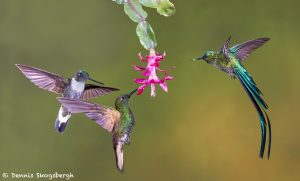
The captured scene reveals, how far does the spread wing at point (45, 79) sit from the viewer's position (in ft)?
5.21

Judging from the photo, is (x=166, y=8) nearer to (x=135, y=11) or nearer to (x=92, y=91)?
(x=135, y=11)

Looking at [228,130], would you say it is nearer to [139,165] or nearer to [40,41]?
[139,165]

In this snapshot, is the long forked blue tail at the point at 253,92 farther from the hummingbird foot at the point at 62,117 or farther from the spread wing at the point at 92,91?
the hummingbird foot at the point at 62,117

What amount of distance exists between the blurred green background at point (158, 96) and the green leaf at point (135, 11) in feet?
1.94

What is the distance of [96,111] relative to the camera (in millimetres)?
1520

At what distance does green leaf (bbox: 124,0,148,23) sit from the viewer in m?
1.54

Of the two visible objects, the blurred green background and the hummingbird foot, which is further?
the blurred green background

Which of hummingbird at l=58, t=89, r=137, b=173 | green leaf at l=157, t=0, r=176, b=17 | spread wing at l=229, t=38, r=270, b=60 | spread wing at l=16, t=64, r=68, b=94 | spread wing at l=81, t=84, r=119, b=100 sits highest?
green leaf at l=157, t=0, r=176, b=17

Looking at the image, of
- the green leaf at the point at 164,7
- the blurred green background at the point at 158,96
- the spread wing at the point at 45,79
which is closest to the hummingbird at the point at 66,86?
the spread wing at the point at 45,79

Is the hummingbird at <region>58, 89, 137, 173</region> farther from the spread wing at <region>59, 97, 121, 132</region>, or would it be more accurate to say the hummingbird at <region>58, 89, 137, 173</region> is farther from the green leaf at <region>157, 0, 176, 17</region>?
the green leaf at <region>157, 0, 176, 17</region>

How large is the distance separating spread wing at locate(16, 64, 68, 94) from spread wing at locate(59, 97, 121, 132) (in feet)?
0.64

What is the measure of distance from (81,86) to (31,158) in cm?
63

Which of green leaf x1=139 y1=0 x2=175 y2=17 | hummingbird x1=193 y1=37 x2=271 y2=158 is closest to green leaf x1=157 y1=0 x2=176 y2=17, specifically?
green leaf x1=139 y1=0 x2=175 y2=17

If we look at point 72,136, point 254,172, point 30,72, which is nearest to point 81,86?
point 30,72
